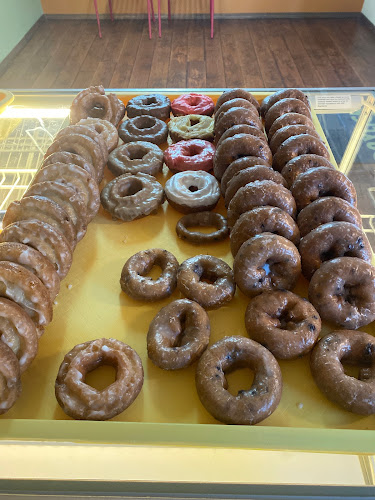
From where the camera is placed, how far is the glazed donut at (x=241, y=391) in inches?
62.4

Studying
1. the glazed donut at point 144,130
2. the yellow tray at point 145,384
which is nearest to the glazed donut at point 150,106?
the glazed donut at point 144,130

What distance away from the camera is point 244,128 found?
2664mm

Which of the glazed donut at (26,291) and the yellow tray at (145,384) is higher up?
the glazed donut at (26,291)

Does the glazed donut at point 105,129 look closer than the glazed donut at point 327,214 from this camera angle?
No

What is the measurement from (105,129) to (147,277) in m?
1.30

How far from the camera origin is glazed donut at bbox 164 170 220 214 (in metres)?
2.54

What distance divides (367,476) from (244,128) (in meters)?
1.96

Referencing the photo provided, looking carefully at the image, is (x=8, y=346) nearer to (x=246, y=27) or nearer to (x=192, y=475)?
(x=192, y=475)

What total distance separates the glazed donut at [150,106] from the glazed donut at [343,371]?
218 centimetres

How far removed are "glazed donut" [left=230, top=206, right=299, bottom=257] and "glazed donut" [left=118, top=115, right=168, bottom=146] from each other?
1261mm

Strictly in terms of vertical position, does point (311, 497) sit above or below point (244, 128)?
below

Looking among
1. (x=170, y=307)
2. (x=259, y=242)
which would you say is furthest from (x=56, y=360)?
(x=259, y=242)

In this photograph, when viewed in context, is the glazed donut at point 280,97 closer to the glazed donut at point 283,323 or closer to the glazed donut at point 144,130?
the glazed donut at point 144,130

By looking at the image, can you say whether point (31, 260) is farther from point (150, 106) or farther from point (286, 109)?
point (286, 109)
